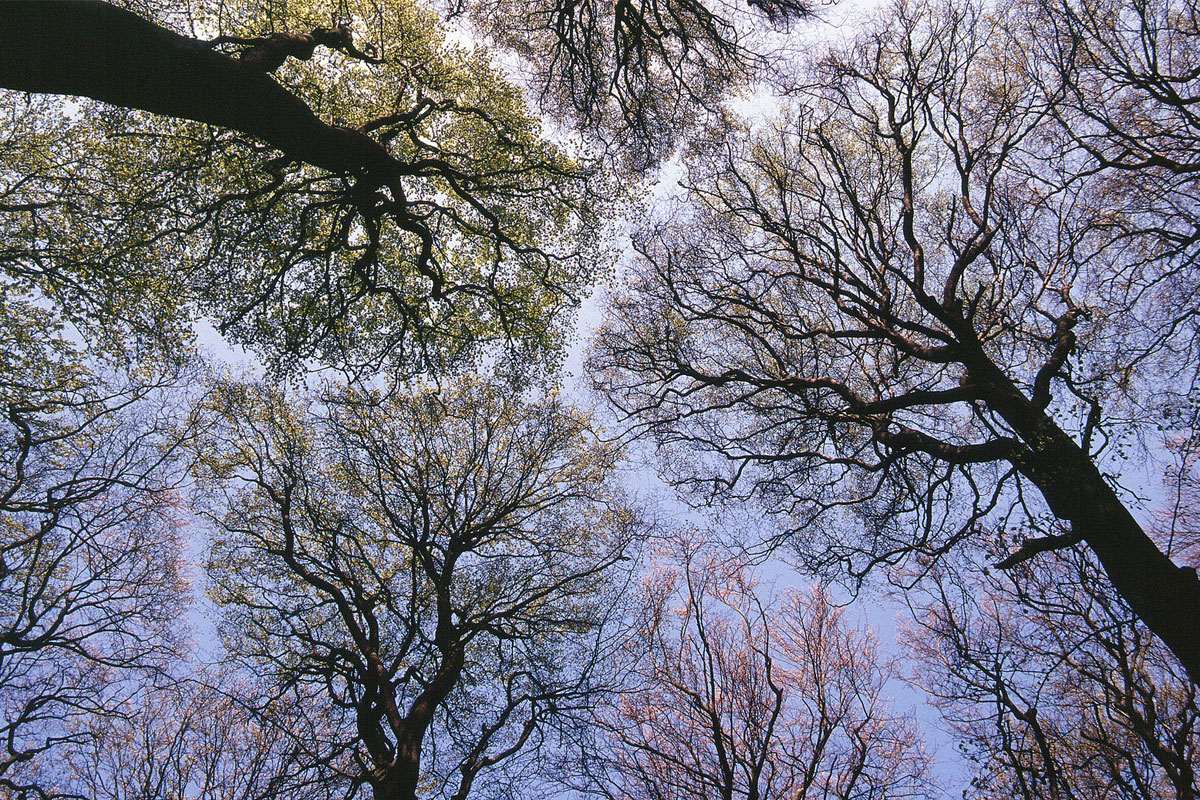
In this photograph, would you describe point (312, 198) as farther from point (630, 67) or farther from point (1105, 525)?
point (1105, 525)

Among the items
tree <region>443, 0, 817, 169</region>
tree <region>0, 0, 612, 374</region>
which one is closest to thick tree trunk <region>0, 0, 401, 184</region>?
tree <region>0, 0, 612, 374</region>

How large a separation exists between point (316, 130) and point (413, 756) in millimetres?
7970

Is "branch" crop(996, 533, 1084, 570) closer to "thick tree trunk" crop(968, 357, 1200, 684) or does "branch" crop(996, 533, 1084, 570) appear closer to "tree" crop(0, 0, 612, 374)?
"thick tree trunk" crop(968, 357, 1200, 684)

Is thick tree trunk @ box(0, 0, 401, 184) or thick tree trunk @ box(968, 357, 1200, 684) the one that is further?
thick tree trunk @ box(968, 357, 1200, 684)

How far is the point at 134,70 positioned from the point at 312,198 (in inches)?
234

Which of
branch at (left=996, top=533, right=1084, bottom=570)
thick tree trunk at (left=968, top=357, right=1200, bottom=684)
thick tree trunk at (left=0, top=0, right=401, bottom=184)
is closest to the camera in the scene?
thick tree trunk at (left=0, top=0, right=401, bottom=184)

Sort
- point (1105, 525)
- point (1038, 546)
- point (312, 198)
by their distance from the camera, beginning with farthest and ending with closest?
point (312, 198)
point (1038, 546)
point (1105, 525)

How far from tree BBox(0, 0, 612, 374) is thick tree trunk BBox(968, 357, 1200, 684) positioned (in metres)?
7.10

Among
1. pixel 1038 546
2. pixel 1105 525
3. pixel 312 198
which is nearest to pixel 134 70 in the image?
pixel 312 198

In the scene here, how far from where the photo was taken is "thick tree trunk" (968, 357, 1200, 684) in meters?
5.69

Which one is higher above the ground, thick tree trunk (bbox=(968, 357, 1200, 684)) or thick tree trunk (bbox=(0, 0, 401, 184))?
thick tree trunk (bbox=(0, 0, 401, 184))

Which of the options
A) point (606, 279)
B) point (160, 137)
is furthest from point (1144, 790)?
point (160, 137)

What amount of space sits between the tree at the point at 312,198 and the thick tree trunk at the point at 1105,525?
23.3ft

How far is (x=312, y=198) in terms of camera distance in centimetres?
978
